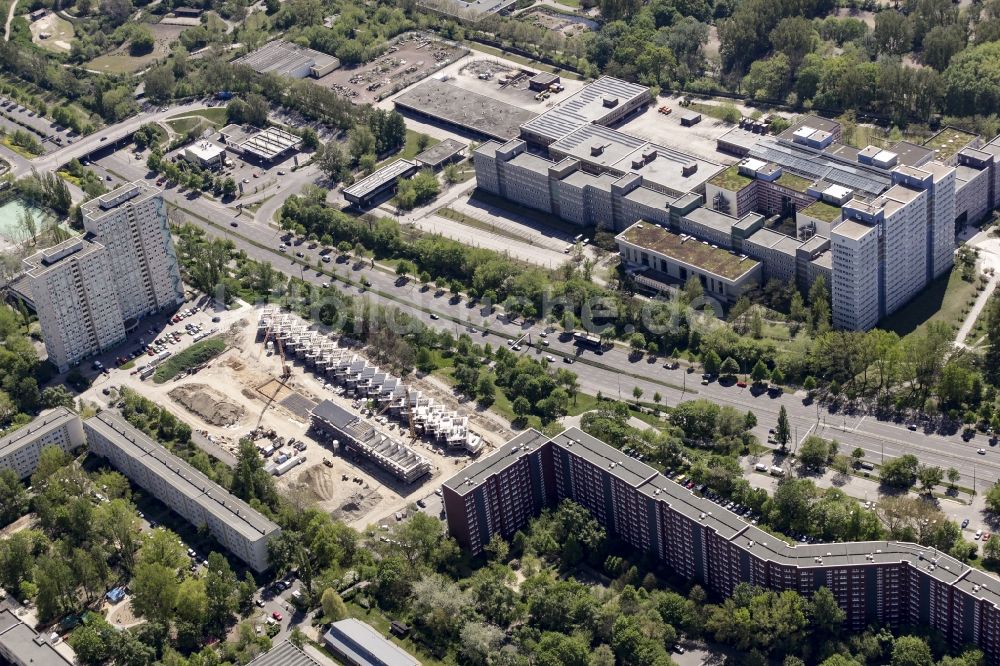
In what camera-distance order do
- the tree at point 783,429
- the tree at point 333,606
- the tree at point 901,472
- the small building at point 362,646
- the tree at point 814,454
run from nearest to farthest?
1. the small building at point 362,646
2. the tree at point 333,606
3. the tree at point 901,472
4. the tree at point 814,454
5. the tree at point 783,429

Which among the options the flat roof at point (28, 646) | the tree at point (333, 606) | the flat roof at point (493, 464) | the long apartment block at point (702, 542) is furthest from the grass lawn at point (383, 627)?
the flat roof at point (28, 646)

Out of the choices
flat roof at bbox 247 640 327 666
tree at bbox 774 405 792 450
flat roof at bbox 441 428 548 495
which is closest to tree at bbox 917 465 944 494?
tree at bbox 774 405 792 450

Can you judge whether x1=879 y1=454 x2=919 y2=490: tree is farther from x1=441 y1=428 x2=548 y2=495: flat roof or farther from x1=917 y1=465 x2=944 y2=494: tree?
x1=441 y1=428 x2=548 y2=495: flat roof

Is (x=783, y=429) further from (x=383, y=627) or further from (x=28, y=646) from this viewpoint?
(x=28, y=646)

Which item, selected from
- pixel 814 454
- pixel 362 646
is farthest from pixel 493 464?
pixel 814 454

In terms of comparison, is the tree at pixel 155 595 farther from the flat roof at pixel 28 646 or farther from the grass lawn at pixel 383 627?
the grass lawn at pixel 383 627

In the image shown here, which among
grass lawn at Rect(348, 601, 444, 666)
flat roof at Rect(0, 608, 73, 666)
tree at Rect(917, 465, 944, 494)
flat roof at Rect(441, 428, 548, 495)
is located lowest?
grass lawn at Rect(348, 601, 444, 666)
